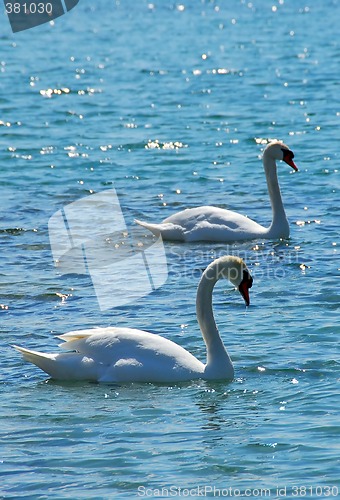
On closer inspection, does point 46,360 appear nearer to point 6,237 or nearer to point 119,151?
point 6,237

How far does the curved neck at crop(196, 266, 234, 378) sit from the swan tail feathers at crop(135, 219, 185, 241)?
16.2 feet

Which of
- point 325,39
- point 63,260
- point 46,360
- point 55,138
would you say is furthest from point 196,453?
point 325,39

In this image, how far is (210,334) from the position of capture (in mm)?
10680

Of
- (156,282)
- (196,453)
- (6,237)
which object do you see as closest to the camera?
(196,453)

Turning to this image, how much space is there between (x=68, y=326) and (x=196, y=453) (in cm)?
341

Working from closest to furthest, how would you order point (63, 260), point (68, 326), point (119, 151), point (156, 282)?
point (68, 326) → point (156, 282) → point (63, 260) → point (119, 151)

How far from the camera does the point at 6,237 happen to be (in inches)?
632

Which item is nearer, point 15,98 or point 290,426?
point 290,426

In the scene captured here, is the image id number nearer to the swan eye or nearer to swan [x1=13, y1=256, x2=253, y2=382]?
the swan eye

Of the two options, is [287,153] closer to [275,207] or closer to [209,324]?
[275,207]
